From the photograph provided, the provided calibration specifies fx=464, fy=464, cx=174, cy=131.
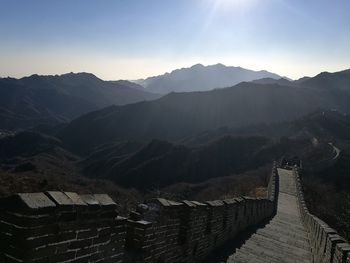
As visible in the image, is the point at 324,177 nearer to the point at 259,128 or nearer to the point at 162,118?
the point at 259,128

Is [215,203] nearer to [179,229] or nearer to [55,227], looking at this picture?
[179,229]

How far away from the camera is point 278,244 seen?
1239 centimetres

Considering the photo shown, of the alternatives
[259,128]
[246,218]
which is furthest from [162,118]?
[246,218]

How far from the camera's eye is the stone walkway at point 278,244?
1021 centimetres

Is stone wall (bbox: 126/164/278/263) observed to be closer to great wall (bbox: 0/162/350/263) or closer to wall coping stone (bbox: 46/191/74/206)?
great wall (bbox: 0/162/350/263)

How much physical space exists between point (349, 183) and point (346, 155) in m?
9.31

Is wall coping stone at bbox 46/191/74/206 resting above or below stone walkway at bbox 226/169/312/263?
above

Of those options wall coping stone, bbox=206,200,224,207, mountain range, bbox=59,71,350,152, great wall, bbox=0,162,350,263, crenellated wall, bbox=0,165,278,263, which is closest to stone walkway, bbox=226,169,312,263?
great wall, bbox=0,162,350,263

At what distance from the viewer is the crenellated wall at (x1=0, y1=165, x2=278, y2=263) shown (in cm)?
352

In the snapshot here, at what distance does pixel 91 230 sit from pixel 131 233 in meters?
1.65

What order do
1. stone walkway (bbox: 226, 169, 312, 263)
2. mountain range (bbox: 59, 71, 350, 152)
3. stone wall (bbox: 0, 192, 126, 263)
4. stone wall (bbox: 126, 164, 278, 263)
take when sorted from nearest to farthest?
stone wall (bbox: 0, 192, 126, 263) < stone wall (bbox: 126, 164, 278, 263) < stone walkway (bbox: 226, 169, 312, 263) < mountain range (bbox: 59, 71, 350, 152)

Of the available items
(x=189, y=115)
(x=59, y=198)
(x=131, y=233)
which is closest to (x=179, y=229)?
(x=131, y=233)

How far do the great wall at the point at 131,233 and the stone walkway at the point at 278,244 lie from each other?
0.03 m

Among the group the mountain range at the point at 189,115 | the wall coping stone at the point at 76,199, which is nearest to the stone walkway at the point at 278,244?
the wall coping stone at the point at 76,199
